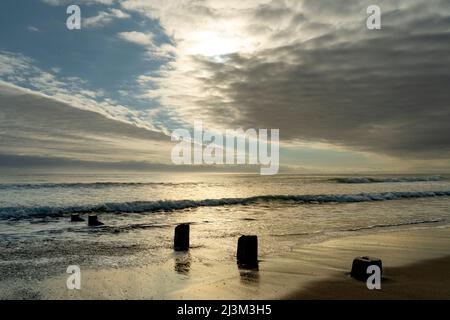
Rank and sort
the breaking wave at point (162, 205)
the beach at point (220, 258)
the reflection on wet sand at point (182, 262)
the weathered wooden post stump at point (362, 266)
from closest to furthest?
the beach at point (220, 258) → the weathered wooden post stump at point (362, 266) → the reflection on wet sand at point (182, 262) → the breaking wave at point (162, 205)

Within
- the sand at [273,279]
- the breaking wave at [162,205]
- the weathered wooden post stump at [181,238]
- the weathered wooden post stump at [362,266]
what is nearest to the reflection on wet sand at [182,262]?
the sand at [273,279]

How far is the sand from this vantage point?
22.9ft

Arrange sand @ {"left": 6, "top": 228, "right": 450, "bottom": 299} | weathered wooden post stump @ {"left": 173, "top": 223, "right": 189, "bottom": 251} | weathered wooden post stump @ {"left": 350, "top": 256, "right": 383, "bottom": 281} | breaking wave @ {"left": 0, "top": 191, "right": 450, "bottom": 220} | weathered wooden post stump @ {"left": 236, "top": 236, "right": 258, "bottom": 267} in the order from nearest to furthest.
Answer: sand @ {"left": 6, "top": 228, "right": 450, "bottom": 299} → weathered wooden post stump @ {"left": 350, "top": 256, "right": 383, "bottom": 281} → weathered wooden post stump @ {"left": 236, "top": 236, "right": 258, "bottom": 267} → weathered wooden post stump @ {"left": 173, "top": 223, "right": 189, "bottom": 251} → breaking wave @ {"left": 0, "top": 191, "right": 450, "bottom": 220}

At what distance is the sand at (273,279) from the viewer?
6.99 m

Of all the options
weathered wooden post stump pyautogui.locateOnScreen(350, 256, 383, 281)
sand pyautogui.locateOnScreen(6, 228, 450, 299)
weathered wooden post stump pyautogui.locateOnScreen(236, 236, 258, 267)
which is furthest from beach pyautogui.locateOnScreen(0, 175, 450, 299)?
weathered wooden post stump pyautogui.locateOnScreen(236, 236, 258, 267)

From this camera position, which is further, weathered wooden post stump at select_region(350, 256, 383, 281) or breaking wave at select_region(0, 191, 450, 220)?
breaking wave at select_region(0, 191, 450, 220)

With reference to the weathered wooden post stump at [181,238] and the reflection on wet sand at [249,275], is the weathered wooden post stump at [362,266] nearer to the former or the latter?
the reflection on wet sand at [249,275]

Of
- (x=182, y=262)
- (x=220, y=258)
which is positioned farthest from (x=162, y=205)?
(x=182, y=262)

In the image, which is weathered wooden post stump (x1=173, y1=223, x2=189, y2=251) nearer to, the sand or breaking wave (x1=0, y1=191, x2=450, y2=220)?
the sand

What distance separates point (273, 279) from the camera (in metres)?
8.08

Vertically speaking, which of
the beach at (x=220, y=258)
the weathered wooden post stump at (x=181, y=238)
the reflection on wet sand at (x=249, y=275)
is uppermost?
the weathered wooden post stump at (x=181, y=238)
